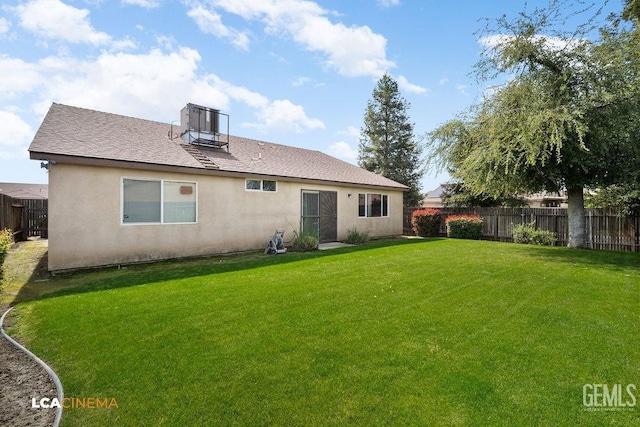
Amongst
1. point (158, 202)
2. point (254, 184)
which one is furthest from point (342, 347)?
point (254, 184)

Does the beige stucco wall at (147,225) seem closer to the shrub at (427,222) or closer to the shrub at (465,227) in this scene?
the shrub at (427,222)

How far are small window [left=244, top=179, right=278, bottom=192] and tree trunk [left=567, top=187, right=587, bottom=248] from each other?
34.2ft

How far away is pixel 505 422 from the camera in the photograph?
2.36 metres

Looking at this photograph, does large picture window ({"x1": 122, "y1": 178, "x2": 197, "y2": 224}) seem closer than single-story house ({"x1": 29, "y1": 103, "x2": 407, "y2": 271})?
No

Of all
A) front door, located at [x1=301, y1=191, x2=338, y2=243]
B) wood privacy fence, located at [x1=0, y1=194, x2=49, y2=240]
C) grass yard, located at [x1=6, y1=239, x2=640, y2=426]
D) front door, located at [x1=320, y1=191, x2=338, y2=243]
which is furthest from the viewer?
wood privacy fence, located at [x1=0, y1=194, x2=49, y2=240]

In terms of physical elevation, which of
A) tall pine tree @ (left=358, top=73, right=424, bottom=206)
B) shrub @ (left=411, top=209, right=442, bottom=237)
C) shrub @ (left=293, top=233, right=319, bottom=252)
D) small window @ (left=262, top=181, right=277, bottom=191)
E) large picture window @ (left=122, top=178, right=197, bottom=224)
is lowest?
shrub @ (left=293, top=233, right=319, bottom=252)

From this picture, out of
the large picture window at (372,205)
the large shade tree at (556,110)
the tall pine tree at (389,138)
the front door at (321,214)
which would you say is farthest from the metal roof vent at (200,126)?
the tall pine tree at (389,138)

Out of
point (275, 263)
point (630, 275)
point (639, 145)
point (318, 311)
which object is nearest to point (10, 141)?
point (275, 263)

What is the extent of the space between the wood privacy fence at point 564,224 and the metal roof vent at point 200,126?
12346mm

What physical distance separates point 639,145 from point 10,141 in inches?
744

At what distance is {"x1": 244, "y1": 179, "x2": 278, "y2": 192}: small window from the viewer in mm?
11203

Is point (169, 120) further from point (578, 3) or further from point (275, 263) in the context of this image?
point (578, 3)

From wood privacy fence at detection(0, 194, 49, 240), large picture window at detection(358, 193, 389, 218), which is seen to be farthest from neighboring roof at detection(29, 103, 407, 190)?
wood privacy fence at detection(0, 194, 49, 240)

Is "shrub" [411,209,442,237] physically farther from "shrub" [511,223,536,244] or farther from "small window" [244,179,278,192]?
"small window" [244,179,278,192]
